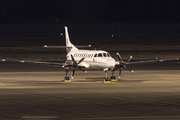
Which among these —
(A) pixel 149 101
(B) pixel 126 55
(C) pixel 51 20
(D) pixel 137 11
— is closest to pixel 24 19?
(C) pixel 51 20

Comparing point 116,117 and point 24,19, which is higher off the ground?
point 24,19

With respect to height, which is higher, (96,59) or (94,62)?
(96,59)

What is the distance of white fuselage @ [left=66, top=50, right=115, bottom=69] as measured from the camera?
3325 centimetres

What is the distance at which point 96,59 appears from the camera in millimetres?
33844

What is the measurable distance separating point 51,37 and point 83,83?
6692 cm

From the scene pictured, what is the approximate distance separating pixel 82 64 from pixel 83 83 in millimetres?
2946

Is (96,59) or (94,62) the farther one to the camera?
(94,62)

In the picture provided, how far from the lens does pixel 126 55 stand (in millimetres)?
67375

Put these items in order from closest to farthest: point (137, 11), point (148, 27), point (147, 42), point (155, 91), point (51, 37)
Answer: point (155, 91)
point (147, 42)
point (51, 37)
point (148, 27)
point (137, 11)

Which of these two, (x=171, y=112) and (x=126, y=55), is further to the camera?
(x=126, y=55)

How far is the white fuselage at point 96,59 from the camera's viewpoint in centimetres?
3325

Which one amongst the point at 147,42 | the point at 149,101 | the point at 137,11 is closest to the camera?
the point at 149,101

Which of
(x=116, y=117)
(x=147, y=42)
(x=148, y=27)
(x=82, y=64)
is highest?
(x=148, y=27)

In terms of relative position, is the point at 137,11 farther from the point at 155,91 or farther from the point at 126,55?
the point at 155,91
